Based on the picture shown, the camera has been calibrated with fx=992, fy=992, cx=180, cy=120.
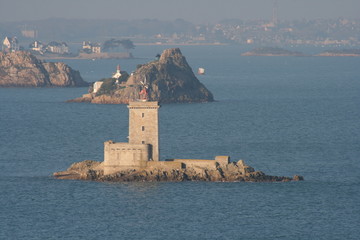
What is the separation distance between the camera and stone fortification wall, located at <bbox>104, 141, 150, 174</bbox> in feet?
270

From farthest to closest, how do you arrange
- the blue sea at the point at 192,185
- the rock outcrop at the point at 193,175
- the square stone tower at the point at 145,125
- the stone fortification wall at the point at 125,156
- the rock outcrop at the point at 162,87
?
the rock outcrop at the point at 162,87 → the square stone tower at the point at 145,125 → the stone fortification wall at the point at 125,156 → the rock outcrop at the point at 193,175 → the blue sea at the point at 192,185

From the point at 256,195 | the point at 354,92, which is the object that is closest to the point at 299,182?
the point at 256,195

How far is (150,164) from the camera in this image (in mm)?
82438

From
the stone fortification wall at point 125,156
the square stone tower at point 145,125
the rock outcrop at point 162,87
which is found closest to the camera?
the stone fortification wall at point 125,156

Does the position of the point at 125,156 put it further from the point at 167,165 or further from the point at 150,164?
the point at 167,165

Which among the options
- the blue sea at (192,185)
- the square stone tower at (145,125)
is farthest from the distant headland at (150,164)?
the blue sea at (192,185)

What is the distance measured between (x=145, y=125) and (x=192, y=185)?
6.60 m

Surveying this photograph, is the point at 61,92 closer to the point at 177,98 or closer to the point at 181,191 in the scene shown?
the point at 177,98

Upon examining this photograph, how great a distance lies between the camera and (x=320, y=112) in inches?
5950

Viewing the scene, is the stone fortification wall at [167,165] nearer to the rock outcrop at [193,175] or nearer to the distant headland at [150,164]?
the distant headland at [150,164]

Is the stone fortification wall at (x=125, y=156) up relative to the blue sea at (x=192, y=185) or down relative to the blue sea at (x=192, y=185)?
up

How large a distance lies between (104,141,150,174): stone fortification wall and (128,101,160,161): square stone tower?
0.76 metres

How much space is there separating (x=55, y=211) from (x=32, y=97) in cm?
10812

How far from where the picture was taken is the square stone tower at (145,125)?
83000 mm
